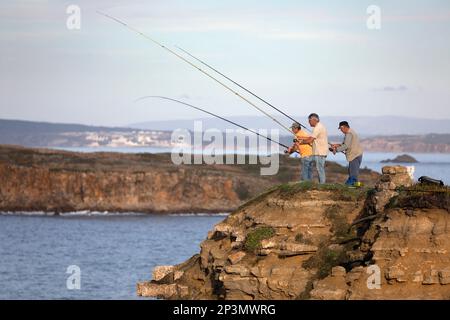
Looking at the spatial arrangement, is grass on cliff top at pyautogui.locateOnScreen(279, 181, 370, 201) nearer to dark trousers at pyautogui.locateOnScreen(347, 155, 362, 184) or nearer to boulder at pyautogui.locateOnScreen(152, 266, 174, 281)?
dark trousers at pyautogui.locateOnScreen(347, 155, 362, 184)

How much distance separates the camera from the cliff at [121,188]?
463 ft

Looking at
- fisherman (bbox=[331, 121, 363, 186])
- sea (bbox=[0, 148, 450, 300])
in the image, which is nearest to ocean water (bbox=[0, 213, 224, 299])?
sea (bbox=[0, 148, 450, 300])

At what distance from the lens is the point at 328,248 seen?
23.1m

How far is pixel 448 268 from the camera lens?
20.7 m

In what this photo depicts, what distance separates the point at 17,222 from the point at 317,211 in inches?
3898

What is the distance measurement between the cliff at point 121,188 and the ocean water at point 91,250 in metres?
5.81

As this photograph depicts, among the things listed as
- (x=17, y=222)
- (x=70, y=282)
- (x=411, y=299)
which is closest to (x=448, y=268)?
(x=411, y=299)

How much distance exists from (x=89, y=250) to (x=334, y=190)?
210ft

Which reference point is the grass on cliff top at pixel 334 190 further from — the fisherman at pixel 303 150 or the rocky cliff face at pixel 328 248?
the fisherman at pixel 303 150

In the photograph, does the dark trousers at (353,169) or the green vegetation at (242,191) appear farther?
the green vegetation at (242,191)

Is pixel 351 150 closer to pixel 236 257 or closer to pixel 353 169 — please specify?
pixel 353 169

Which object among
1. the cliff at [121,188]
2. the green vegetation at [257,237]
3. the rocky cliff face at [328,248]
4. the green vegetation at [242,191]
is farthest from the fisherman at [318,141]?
the green vegetation at [242,191]

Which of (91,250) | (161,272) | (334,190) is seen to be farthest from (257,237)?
(91,250)
